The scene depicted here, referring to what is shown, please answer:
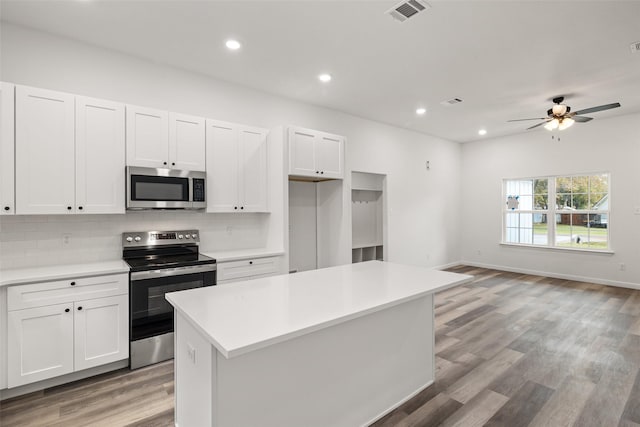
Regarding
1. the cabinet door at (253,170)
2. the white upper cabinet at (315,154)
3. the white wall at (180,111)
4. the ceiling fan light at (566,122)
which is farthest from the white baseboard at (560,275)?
the cabinet door at (253,170)

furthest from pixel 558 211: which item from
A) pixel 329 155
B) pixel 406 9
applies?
pixel 406 9

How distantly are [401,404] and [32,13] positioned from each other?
4.19 metres

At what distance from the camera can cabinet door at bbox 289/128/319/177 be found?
151 inches

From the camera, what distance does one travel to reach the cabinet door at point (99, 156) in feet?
9.12

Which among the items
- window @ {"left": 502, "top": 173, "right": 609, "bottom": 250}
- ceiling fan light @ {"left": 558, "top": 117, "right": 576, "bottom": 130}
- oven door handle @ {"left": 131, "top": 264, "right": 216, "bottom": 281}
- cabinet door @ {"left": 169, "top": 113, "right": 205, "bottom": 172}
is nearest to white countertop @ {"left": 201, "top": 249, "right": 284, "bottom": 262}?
oven door handle @ {"left": 131, "top": 264, "right": 216, "bottom": 281}

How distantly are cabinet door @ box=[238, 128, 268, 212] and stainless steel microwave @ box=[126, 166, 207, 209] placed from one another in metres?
0.49

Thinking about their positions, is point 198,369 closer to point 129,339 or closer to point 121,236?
point 129,339

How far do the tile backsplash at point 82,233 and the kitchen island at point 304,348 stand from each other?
1.71 metres

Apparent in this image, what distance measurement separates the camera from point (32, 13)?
2.60m

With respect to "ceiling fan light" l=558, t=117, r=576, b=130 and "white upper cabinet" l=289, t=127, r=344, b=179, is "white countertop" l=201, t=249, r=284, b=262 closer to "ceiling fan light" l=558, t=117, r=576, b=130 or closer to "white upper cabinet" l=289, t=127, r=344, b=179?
"white upper cabinet" l=289, t=127, r=344, b=179

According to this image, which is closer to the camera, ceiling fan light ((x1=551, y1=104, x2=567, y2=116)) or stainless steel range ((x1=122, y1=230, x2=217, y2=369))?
stainless steel range ((x1=122, y1=230, x2=217, y2=369))

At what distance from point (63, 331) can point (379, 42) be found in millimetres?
3654

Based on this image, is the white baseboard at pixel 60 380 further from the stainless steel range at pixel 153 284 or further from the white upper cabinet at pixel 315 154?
the white upper cabinet at pixel 315 154

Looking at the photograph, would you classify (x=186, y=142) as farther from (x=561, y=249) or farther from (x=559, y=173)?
(x=561, y=249)
